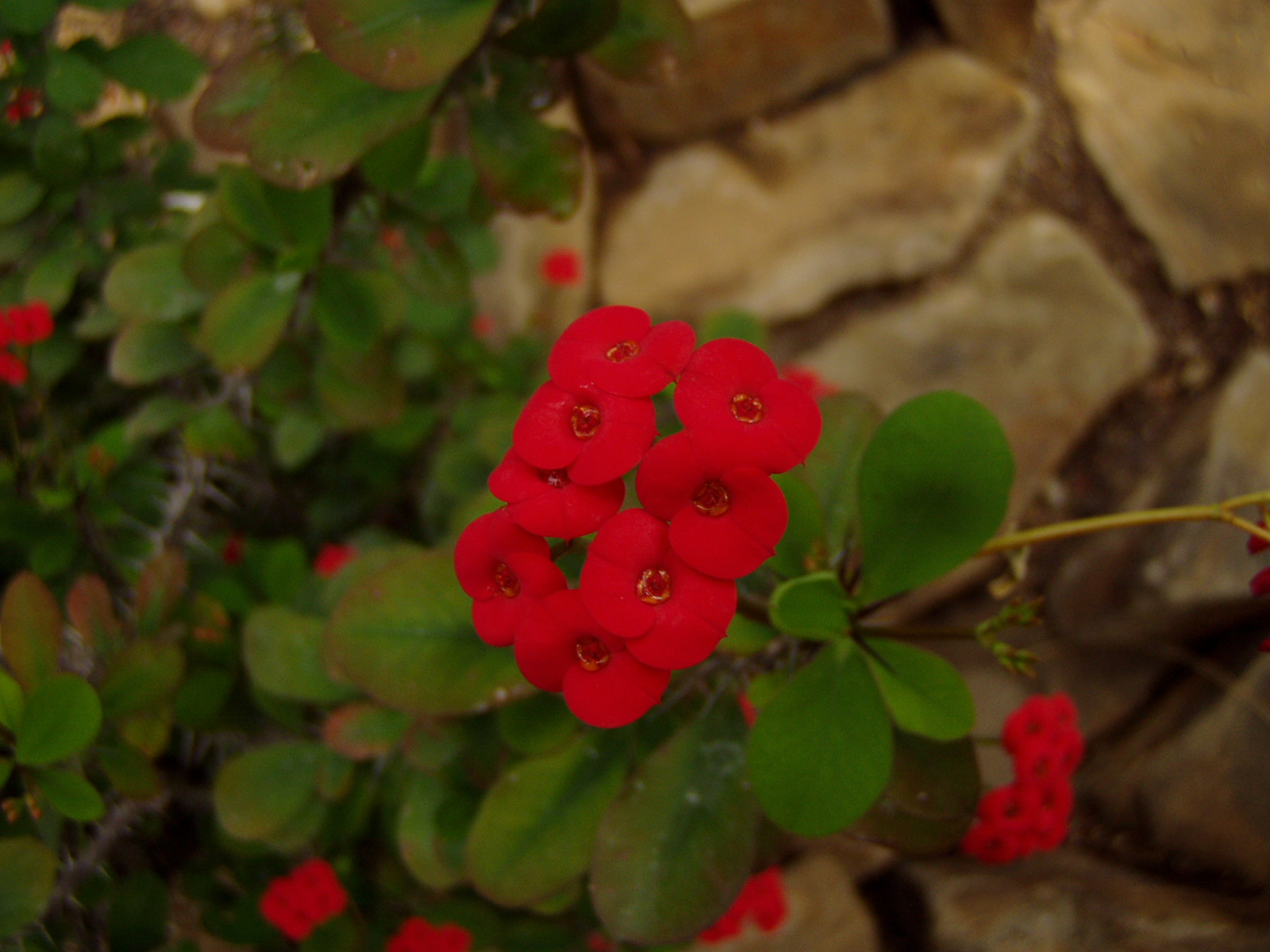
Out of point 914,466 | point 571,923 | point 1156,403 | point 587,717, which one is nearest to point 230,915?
point 571,923

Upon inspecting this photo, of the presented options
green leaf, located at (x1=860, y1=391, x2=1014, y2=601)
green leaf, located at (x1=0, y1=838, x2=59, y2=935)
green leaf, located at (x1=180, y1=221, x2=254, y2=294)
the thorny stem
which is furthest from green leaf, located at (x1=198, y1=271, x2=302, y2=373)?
the thorny stem

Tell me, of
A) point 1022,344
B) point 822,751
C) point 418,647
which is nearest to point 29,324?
point 418,647

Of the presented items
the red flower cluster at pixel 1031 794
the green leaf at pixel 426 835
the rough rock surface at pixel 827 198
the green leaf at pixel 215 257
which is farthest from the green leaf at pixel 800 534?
the rough rock surface at pixel 827 198

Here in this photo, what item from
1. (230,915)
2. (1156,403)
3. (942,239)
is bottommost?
(1156,403)

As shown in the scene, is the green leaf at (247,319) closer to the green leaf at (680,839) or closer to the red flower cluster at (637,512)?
the red flower cluster at (637,512)

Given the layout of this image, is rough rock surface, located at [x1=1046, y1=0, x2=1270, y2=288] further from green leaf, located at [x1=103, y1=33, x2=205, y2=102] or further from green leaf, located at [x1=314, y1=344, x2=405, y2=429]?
green leaf, located at [x1=103, y1=33, x2=205, y2=102]

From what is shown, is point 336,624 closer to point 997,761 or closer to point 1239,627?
point 997,761
